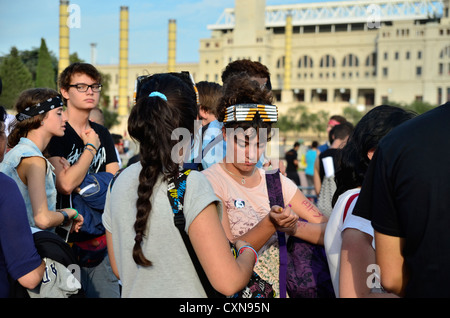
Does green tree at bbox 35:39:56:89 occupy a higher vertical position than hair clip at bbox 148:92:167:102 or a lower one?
higher

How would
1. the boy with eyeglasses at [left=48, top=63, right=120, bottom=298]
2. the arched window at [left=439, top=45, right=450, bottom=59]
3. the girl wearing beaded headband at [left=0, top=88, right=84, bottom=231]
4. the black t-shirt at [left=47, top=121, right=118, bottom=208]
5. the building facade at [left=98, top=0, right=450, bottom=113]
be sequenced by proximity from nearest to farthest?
1. the girl wearing beaded headband at [left=0, top=88, right=84, bottom=231]
2. the boy with eyeglasses at [left=48, top=63, right=120, bottom=298]
3. the black t-shirt at [left=47, top=121, right=118, bottom=208]
4. the arched window at [left=439, top=45, right=450, bottom=59]
5. the building facade at [left=98, top=0, right=450, bottom=113]

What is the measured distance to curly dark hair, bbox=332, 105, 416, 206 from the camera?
194cm

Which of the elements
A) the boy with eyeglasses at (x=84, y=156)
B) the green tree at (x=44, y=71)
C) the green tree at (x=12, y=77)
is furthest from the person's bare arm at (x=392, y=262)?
the green tree at (x=44, y=71)

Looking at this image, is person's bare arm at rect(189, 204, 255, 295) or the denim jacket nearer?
person's bare arm at rect(189, 204, 255, 295)

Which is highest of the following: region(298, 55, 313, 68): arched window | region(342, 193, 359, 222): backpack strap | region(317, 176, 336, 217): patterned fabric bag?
region(298, 55, 313, 68): arched window

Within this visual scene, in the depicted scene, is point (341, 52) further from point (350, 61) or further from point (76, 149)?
point (76, 149)

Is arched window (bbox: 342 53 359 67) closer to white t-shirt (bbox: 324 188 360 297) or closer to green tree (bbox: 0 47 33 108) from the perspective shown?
green tree (bbox: 0 47 33 108)

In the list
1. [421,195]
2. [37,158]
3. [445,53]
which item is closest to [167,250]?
[421,195]

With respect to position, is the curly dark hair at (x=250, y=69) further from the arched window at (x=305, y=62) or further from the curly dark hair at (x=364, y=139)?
the arched window at (x=305, y=62)

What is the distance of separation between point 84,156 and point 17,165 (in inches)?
17.9

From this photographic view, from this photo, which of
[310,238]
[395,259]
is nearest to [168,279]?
[395,259]

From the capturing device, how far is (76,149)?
321 centimetres

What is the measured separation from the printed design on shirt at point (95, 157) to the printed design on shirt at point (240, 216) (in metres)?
1.30

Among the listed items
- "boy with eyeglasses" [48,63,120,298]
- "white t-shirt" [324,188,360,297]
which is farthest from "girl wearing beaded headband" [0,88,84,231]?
"white t-shirt" [324,188,360,297]
